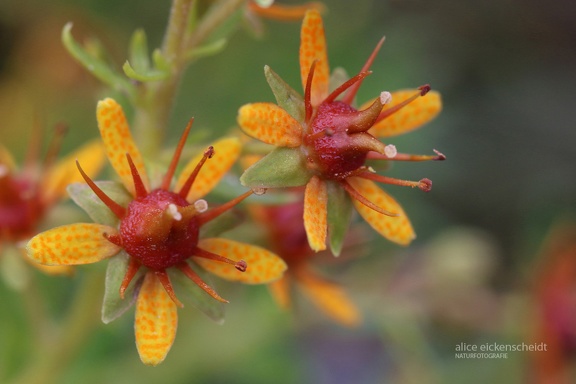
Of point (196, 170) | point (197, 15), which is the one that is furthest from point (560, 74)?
point (196, 170)

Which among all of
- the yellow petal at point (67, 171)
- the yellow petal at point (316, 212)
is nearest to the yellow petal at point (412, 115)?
the yellow petal at point (316, 212)

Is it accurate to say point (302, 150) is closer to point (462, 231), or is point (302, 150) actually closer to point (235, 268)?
point (235, 268)

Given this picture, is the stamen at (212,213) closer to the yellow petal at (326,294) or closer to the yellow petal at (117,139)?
the yellow petal at (117,139)

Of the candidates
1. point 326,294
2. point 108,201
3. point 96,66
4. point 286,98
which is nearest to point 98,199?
point 108,201

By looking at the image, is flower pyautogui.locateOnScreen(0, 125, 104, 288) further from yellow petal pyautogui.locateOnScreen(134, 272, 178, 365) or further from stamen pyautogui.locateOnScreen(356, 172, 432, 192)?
stamen pyautogui.locateOnScreen(356, 172, 432, 192)

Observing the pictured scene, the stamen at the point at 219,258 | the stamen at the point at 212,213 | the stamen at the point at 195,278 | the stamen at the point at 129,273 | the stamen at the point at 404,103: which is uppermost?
the stamen at the point at 404,103

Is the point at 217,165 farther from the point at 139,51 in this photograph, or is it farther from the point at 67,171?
the point at 67,171
